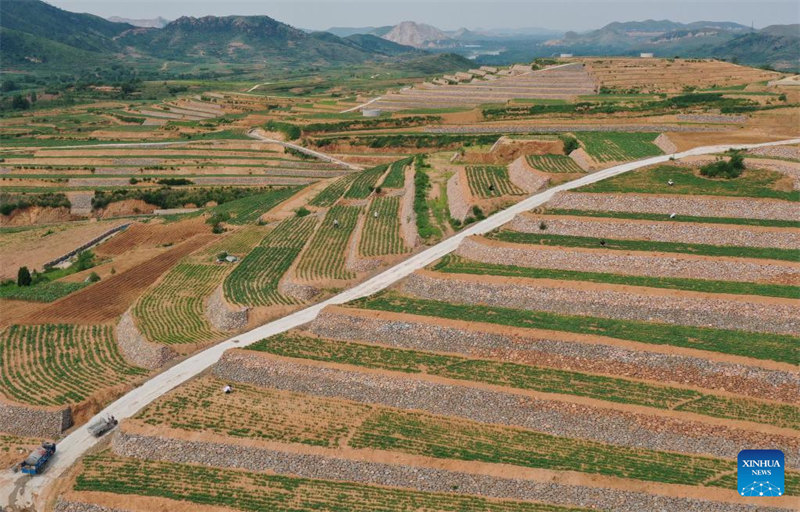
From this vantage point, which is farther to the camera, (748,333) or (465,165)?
(465,165)

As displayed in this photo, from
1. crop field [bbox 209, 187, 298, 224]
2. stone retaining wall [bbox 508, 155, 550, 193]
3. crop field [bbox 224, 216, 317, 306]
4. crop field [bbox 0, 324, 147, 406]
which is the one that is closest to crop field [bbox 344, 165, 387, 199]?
crop field [bbox 224, 216, 317, 306]

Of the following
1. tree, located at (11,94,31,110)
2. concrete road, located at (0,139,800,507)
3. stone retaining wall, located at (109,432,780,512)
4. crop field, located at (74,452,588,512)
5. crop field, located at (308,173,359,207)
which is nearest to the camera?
stone retaining wall, located at (109,432,780,512)

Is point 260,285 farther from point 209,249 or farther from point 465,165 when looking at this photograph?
point 465,165

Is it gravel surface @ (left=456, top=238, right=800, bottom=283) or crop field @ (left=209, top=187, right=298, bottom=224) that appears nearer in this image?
gravel surface @ (left=456, top=238, right=800, bottom=283)

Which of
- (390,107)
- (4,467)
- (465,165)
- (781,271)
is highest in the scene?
(390,107)

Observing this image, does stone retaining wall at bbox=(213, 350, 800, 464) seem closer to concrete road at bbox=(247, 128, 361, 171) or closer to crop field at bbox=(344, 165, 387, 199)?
crop field at bbox=(344, 165, 387, 199)

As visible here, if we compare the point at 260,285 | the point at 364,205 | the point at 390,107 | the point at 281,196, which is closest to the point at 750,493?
the point at 260,285

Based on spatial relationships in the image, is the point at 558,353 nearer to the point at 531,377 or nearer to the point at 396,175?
the point at 531,377
